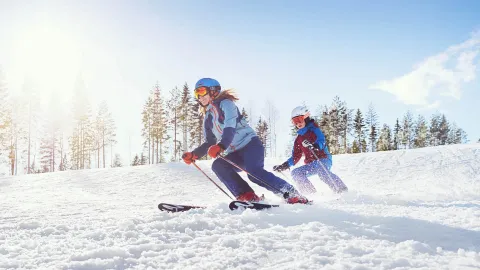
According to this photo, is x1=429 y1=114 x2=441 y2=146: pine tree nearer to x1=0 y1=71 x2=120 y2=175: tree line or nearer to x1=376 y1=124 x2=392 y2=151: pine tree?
x1=376 y1=124 x2=392 y2=151: pine tree

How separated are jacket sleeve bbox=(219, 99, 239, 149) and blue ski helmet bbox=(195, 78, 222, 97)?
328 mm

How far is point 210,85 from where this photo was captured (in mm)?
5184

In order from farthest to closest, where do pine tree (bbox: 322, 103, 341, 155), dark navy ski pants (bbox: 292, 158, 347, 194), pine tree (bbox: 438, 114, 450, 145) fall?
1. pine tree (bbox: 438, 114, 450, 145)
2. pine tree (bbox: 322, 103, 341, 155)
3. dark navy ski pants (bbox: 292, 158, 347, 194)

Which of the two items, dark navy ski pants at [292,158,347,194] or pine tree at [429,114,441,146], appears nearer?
dark navy ski pants at [292,158,347,194]

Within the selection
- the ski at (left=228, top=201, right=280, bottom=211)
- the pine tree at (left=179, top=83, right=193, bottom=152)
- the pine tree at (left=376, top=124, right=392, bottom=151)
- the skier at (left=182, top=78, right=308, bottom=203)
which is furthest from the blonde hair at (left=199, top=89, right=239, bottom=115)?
the pine tree at (left=376, top=124, right=392, bottom=151)

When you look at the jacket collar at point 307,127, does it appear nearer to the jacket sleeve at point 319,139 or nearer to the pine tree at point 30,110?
the jacket sleeve at point 319,139

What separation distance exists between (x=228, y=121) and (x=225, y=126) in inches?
3.4

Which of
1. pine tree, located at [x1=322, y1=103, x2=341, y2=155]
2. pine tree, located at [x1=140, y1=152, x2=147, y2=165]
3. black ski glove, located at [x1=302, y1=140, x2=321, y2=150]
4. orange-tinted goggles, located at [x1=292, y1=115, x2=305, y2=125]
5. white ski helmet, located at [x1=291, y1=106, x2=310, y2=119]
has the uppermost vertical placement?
pine tree, located at [x1=322, y1=103, x2=341, y2=155]

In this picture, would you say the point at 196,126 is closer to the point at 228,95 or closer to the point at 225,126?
the point at 228,95

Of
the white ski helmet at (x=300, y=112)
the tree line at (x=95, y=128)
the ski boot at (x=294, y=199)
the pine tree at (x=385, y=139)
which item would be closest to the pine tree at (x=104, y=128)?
the tree line at (x=95, y=128)

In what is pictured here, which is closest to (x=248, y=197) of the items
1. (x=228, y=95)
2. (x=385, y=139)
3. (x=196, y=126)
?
(x=228, y=95)

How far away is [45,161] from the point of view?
49.6 meters

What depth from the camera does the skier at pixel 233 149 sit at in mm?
4922

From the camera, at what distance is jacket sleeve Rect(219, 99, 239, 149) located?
468cm
